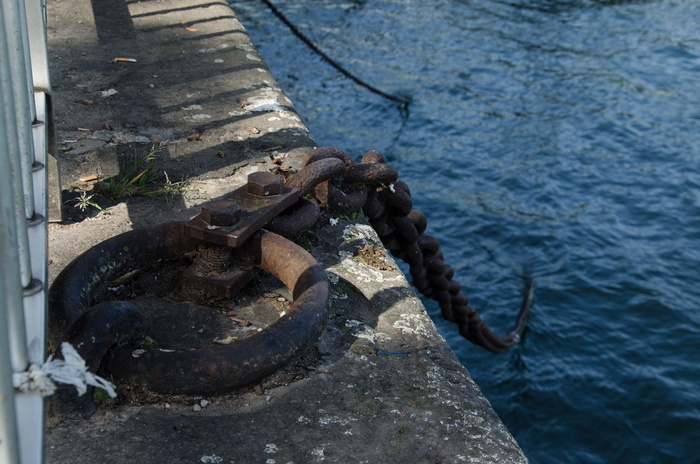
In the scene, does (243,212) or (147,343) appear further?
(243,212)

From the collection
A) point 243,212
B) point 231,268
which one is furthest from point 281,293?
point 243,212

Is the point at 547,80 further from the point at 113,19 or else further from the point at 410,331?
the point at 410,331

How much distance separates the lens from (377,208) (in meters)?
3.20

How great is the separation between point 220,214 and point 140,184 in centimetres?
83

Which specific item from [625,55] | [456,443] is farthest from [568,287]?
[625,55]

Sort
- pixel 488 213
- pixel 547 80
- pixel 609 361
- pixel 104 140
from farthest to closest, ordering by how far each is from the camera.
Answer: pixel 547 80
pixel 488 213
pixel 609 361
pixel 104 140

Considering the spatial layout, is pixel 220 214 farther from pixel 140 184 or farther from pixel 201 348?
pixel 140 184

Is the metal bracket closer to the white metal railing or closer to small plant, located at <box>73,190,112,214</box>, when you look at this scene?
small plant, located at <box>73,190,112,214</box>

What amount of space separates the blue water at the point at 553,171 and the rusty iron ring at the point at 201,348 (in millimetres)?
2922

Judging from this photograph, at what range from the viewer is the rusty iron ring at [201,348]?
192cm

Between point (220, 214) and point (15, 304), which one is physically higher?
point (15, 304)

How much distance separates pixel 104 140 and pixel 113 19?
2465mm

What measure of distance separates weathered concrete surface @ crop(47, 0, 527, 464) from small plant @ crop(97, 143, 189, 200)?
0.19ft

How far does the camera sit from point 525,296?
233 inches
